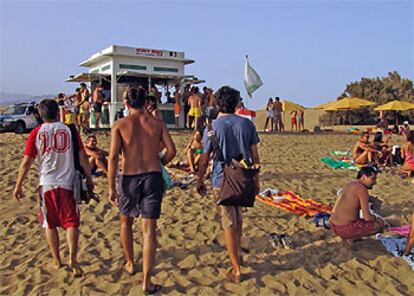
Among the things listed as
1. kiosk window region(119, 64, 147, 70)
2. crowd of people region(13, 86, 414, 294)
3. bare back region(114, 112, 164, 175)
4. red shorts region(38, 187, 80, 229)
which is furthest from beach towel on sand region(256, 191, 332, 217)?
kiosk window region(119, 64, 147, 70)

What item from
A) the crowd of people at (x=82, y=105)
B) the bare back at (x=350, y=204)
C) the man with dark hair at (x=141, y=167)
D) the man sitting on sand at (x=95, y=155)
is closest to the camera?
the man with dark hair at (x=141, y=167)

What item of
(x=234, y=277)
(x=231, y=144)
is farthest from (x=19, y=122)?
(x=234, y=277)

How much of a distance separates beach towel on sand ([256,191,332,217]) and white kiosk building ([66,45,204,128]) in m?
10.9

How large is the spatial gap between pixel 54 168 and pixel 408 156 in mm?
8122

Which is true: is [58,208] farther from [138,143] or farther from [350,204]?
[350,204]

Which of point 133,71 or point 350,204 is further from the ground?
point 133,71

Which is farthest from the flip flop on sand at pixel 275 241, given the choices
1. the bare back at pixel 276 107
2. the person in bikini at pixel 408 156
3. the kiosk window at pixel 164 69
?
the bare back at pixel 276 107

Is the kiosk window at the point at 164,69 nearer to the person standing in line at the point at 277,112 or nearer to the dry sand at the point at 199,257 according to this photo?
the person standing in line at the point at 277,112

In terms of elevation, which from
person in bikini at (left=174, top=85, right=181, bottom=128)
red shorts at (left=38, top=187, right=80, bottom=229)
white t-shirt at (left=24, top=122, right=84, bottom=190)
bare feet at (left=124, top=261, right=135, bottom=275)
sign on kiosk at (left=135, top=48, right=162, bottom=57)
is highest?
sign on kiosk at (left=135, top=48, right=162, bottom=57)

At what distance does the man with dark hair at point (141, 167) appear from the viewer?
3619 millimetres

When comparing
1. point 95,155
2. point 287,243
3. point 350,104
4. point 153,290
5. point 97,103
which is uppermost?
point 350,104

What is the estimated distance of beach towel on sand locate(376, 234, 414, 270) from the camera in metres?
4.49

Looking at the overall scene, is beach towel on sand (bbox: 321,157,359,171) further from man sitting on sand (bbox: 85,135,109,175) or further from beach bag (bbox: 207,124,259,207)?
beach bag (bbox: 207,124,259,207)

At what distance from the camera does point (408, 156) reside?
940cm
